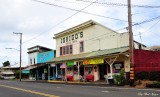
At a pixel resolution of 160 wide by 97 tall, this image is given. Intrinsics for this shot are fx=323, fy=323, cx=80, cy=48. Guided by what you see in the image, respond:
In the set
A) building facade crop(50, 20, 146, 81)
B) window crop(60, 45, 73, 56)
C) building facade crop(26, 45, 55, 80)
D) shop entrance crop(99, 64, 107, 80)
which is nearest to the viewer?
building facade crop(50, 20, 146, 81)

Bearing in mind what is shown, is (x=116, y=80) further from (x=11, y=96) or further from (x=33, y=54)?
(x=33, y=54)

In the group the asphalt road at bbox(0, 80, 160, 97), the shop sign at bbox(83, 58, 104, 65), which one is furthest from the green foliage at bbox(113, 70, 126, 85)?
the asphalt road at bbox(0, 80, 160, 97)

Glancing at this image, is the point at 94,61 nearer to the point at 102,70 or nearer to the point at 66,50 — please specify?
the point at 102,70

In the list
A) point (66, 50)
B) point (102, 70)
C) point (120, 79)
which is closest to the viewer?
point (120, 79)

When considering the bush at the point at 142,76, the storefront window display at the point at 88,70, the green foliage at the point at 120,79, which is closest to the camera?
the bush at the point at 142,76

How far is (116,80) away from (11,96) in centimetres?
1499

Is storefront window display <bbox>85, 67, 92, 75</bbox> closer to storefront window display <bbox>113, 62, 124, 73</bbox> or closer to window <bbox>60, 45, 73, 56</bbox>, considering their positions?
storefront window display <bbox>113, 62, 124, 73</bbox>

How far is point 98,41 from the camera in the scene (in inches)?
1693

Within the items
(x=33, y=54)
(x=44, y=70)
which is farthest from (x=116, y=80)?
(x=33, y=54)

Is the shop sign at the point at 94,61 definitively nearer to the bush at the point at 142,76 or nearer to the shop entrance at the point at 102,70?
the shop entrance at the point at 102,70

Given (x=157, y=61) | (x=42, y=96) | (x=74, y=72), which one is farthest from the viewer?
(x=74, y=72)

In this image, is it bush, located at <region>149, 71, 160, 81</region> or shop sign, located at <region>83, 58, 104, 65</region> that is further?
shop sign, located at <region>83, 58, 104, 65</region>

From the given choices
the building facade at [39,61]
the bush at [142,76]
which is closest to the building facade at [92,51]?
the bush at [142,76]

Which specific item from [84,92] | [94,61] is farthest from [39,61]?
[84,92]
